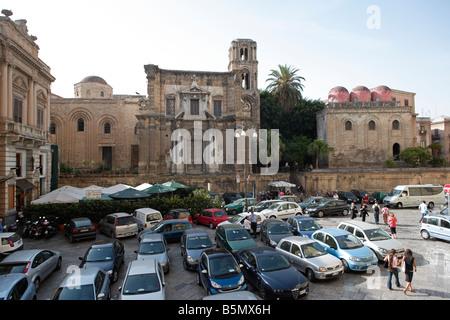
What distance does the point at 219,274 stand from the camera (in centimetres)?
877

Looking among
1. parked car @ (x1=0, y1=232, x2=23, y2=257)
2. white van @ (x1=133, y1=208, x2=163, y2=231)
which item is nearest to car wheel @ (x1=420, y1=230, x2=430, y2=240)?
white van @ (x1=133, y1=208, x2=163, y2=231)

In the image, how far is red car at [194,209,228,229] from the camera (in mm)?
18500

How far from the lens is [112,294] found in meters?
9.38

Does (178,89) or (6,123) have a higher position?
(178,89)

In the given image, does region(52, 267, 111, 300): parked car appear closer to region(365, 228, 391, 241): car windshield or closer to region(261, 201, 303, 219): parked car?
region(365, 228, 391, 241): car windshield

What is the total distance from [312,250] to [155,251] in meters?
6.06

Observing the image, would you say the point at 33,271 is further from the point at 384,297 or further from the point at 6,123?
the point at 6,123

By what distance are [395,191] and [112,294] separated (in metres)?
24.8

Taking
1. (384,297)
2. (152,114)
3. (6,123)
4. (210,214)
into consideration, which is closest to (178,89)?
(152,114)

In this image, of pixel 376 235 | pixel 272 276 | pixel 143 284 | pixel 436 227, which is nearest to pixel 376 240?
pixel 376 235

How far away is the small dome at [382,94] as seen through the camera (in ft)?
147

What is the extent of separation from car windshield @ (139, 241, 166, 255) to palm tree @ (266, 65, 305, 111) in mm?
41445

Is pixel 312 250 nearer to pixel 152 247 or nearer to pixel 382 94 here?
pixel 152 247

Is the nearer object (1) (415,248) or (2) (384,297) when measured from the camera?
(2) (384,297)
